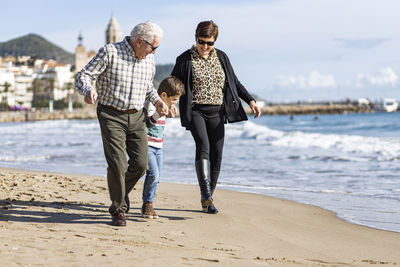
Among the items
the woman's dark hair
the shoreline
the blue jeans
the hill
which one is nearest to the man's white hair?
the woman's dark hair

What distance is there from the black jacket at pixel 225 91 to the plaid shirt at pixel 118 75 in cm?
70

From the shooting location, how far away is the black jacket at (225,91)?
4.82 metres

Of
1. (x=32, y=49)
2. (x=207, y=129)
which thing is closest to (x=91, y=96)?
(x=207, y=129)

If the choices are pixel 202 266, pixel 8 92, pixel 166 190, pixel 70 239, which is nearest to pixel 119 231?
pixel 70 239

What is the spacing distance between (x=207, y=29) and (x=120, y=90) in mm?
1083

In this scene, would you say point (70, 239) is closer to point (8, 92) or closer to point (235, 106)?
point (235, 106)

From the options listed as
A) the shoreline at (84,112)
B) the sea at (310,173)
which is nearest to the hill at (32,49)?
the shoreline at (84,112)

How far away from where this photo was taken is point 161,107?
4316mm

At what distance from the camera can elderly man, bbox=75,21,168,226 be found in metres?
4.04

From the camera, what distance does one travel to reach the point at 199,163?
16.2 ft

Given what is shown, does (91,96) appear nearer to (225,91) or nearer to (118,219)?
(118,219)

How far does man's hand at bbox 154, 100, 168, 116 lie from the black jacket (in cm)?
49

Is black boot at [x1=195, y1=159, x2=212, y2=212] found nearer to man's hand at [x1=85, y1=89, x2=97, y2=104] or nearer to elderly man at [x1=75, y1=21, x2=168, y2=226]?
elderly man at [x1=75, y1=21, x2=168, y2=226]

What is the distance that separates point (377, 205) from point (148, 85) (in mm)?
2898
